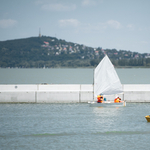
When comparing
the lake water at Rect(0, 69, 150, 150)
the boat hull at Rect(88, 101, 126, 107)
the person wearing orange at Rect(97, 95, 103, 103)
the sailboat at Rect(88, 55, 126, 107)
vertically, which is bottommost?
the lake water at Rect(0, 69, 150, 150)

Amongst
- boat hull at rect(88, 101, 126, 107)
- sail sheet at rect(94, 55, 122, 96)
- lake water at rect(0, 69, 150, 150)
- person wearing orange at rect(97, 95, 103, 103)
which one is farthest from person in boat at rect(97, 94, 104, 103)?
lake water at rect(0, 69, 150, 150)

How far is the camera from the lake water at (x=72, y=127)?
22109 millimetres

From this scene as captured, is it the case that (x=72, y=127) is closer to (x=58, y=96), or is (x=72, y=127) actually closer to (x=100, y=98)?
(x=100, y=98)

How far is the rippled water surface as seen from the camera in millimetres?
22156

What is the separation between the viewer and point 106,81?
3953cm

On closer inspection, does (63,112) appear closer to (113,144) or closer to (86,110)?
(86,110)

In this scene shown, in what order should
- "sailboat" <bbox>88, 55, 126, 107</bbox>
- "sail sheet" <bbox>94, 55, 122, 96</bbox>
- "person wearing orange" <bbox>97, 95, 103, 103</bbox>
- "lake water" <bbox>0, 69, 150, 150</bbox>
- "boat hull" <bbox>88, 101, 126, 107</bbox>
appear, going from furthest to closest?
1. "sail sheet" <bbox>94, 55, 122, 96</bbox>
2. "sailboat" <bbox>88, 55, 126, 107</bbox>
3. "person wearing orange" <bbox>97, 95, 103, 103</bbox>
4. "boat hull" <bbox>88, 101, 126, 107</bbox>
5. "lake water" <bbox>0, 69, 150, 150</bbox>

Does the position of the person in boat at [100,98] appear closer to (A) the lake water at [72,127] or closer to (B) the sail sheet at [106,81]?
(B) the sail sheet at [106,81]

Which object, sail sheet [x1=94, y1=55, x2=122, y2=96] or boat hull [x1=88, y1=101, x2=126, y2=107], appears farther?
sail sheet [x1=94, y1=55, x2=122, y2=96]

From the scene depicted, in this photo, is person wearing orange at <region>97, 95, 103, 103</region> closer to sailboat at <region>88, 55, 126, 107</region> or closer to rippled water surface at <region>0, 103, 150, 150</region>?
sailboat at <region>88, 55, 126, 107</region>

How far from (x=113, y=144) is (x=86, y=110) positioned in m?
13.7

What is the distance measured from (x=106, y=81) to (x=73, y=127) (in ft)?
44.2

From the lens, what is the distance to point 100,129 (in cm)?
2639

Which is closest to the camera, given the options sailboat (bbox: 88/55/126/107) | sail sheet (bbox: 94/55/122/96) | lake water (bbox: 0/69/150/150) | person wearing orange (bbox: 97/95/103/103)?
lake water (bbox: 0/69/150/150)
